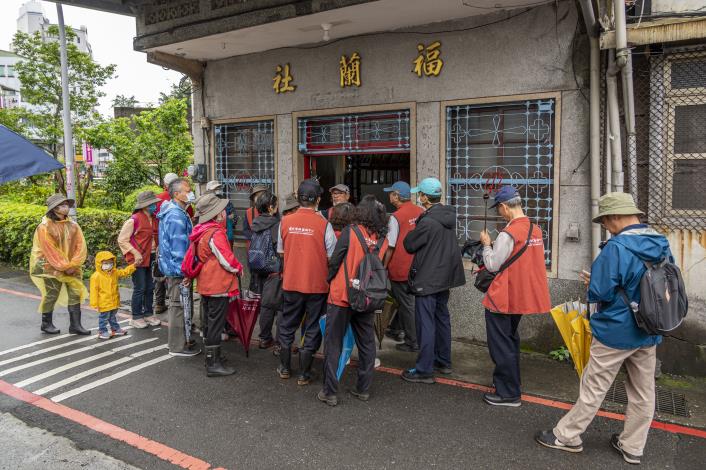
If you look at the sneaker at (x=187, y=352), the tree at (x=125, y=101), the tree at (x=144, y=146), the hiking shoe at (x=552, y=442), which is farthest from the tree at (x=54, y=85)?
the tree at (x=125, y=101)

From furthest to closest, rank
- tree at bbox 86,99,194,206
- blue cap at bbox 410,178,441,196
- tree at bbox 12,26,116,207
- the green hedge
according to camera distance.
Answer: tree at bbox 86,99,194,206 → tree at bbox 12,26,116,207 → the green hedge → blue cap at bbox 410,178,441,196

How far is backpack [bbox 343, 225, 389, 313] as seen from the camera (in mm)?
4230

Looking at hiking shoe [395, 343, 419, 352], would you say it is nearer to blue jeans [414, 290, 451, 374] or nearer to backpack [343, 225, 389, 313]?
blue jeans [414, 290, 451, 374]

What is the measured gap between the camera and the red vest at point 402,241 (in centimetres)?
562

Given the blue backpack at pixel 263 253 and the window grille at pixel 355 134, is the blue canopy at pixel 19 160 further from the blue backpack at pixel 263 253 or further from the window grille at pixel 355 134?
the window grille at pixel 355 134

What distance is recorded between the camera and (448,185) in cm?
630

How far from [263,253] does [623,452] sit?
3924mm

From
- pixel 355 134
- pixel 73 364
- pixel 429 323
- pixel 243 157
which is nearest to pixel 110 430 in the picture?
pixel 73 364

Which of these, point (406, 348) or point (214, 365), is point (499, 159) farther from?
point (214, 365)

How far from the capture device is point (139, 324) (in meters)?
6.68

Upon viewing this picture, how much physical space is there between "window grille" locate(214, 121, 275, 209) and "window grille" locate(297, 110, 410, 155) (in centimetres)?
71

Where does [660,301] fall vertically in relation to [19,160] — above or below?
below

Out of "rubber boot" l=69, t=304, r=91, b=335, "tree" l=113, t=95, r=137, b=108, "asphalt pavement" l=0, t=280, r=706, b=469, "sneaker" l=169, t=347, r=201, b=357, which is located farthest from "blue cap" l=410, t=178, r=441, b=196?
"tree" l=113, t=95, r=137, b=108

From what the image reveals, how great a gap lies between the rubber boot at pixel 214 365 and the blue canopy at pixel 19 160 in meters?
2.28
